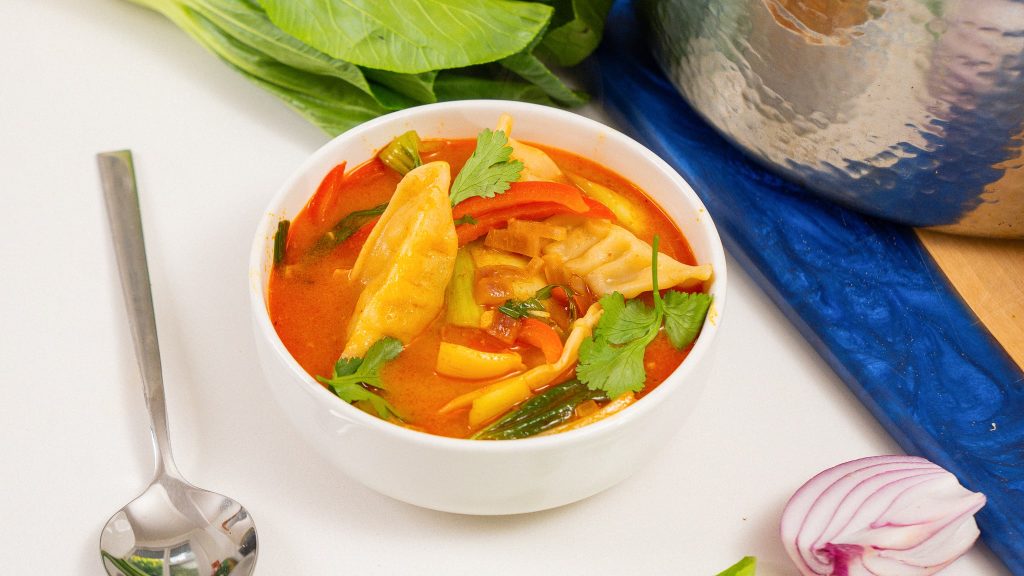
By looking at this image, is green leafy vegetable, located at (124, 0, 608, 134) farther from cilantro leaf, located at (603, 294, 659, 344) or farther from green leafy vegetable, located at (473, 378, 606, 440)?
green leafy vegetable, located at (473, 378, 606, 440)

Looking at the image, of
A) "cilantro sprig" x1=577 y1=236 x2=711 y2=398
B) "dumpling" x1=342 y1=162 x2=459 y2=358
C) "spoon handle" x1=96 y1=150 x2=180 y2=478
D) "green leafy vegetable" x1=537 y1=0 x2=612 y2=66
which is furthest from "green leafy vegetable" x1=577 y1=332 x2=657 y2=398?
"green leafy vegetable" x1=537 y1=0 x2=612 y2=66

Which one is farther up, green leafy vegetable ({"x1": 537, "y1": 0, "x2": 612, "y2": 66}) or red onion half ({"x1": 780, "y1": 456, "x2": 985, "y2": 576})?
green leafy vegetable ({"x1": 537, "y1": 0, "x2": 612, "y2": 66})

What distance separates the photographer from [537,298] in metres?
1.95

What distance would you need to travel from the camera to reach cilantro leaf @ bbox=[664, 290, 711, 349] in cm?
188

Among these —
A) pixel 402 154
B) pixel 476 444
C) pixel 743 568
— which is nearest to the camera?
pixel 476 444

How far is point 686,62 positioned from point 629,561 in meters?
1.28

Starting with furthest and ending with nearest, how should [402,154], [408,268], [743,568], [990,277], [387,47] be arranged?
[387,47] → [990,277] → [402,154] → [408,268] → [743,568]

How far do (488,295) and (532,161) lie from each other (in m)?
0.38

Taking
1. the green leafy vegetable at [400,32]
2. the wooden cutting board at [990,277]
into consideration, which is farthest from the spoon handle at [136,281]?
the wooden cutting board at [990,277]

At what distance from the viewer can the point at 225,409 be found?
7.00ft

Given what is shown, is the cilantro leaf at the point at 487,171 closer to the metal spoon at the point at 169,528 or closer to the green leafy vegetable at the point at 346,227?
the green leafy vegetable at the point at 346,227

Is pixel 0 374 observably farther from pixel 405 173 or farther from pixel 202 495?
pixel 405 173

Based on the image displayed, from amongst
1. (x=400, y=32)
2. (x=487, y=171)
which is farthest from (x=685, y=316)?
(x=400, y=32)

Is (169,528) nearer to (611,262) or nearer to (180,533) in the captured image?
(180,533)
